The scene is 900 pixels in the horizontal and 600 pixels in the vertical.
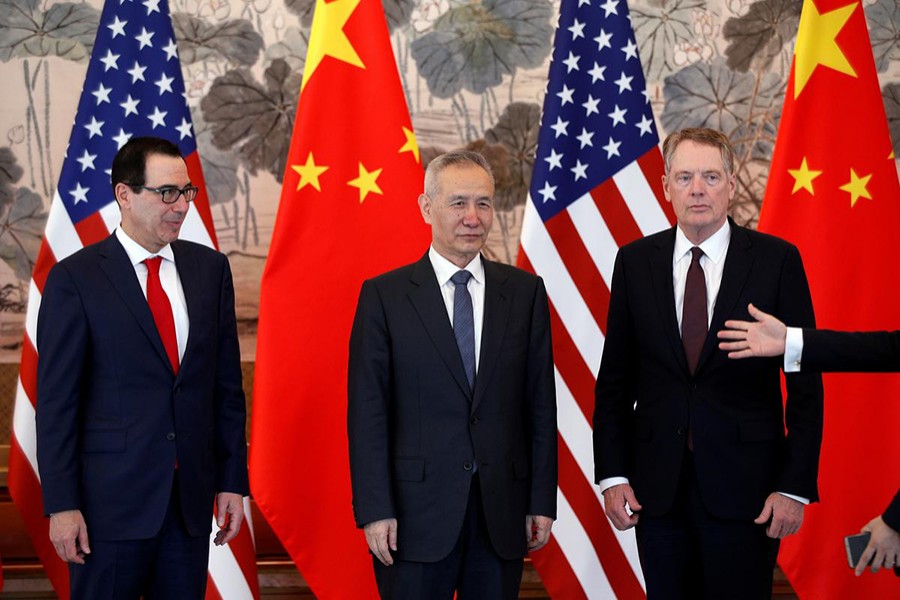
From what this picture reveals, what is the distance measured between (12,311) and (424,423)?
106 inches

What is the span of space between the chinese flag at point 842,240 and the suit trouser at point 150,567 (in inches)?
85.9

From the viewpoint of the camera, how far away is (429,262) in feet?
9.28

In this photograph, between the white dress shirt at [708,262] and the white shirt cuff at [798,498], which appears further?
the white dress shirt at [708,262]

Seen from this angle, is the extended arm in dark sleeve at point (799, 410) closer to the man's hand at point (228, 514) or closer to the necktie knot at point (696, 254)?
the necktie knot at point (696, 254)

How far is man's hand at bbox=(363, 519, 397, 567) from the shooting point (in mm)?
2604

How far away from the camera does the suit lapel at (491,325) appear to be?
8.82ft

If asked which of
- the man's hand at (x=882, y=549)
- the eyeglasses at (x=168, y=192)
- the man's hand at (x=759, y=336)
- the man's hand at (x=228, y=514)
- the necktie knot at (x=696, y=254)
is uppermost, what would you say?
the eyeglasses at (x=168, y=192)

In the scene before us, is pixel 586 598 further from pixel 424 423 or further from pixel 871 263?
pixel 871 263

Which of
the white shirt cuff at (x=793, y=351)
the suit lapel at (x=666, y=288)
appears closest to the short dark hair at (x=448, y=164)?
the suit lapel at (x=666, y=288)

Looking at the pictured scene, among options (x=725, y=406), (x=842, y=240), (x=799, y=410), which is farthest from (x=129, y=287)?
(x=842, y=240)

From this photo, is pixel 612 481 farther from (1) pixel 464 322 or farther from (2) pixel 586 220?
(2) pixel 586 220

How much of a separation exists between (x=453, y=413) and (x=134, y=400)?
880 millimetres

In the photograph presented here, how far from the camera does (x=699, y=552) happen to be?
2.78 m

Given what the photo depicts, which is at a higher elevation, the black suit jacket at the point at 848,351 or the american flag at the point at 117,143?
the american flag at the point at 117,143
